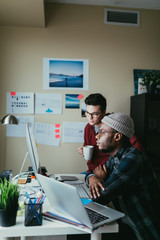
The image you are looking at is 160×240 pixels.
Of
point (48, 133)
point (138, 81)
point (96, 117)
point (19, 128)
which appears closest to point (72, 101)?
point (48, 133)

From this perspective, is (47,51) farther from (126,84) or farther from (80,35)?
(126,84)

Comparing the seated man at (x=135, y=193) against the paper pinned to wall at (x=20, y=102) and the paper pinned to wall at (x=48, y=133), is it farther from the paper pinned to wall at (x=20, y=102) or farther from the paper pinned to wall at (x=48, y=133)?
the paper pinned to wall at (x=20, y=102)

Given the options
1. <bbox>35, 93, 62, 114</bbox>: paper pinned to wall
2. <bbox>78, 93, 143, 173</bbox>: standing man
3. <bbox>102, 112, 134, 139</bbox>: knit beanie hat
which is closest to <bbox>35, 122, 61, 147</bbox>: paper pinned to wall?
<bbox>35, 93, 62, 114</bbox>: paper pinned to wall

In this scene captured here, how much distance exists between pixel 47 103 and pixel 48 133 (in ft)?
1.23

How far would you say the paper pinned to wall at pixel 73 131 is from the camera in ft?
9.25

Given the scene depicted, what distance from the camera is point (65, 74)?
279cm

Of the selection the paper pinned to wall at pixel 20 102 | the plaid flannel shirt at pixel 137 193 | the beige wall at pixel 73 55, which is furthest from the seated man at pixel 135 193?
the paper pinned to wall at pixel 20 102

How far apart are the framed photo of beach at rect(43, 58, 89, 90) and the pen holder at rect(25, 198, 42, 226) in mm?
1897

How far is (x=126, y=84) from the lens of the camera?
9.53 feet

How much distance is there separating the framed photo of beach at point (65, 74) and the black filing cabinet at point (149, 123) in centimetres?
73

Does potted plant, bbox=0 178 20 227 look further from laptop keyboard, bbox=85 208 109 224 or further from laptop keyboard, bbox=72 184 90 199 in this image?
laptop keyboard, bbox=72 184 90 199

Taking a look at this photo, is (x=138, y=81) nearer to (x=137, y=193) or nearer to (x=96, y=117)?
(x=96, y=117)

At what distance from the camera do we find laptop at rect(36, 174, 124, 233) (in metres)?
0.97

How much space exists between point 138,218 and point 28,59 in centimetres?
220
